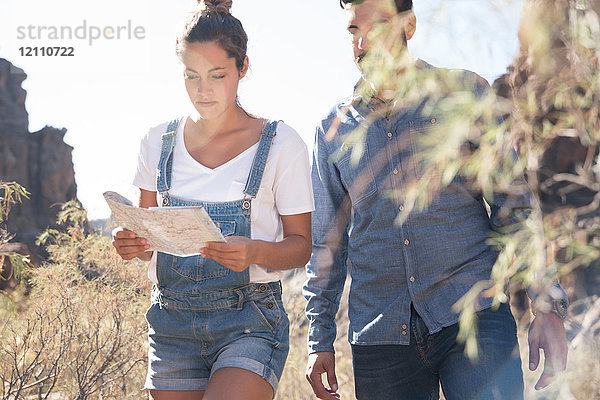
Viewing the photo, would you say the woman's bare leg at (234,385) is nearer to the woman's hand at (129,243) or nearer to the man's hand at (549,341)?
the woman's hand at (129,243)

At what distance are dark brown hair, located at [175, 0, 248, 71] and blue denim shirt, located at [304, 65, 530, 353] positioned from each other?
1.60 feet

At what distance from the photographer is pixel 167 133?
2.44m

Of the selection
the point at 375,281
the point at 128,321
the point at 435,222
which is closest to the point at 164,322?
the point at 375,281

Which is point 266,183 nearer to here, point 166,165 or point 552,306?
point 166,165

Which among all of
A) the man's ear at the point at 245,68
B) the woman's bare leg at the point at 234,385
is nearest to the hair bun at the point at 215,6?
the man's ear at the point at 245,68

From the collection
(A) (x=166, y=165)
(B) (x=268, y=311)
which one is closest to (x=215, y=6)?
(A) (x=166, y=165)

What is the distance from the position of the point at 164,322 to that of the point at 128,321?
3.45m

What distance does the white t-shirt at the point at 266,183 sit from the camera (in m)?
2.25

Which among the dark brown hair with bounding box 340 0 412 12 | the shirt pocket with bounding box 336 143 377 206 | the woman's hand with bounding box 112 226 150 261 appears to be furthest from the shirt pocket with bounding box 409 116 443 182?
the woman's hand with bounding box 112 226 150 261

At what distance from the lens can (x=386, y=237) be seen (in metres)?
2.41

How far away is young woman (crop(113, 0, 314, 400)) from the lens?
209 centimetres

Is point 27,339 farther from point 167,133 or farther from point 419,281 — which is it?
point 419,281

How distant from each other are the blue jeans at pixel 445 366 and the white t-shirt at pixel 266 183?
0.49 m

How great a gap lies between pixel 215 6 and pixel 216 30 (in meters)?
0.13
